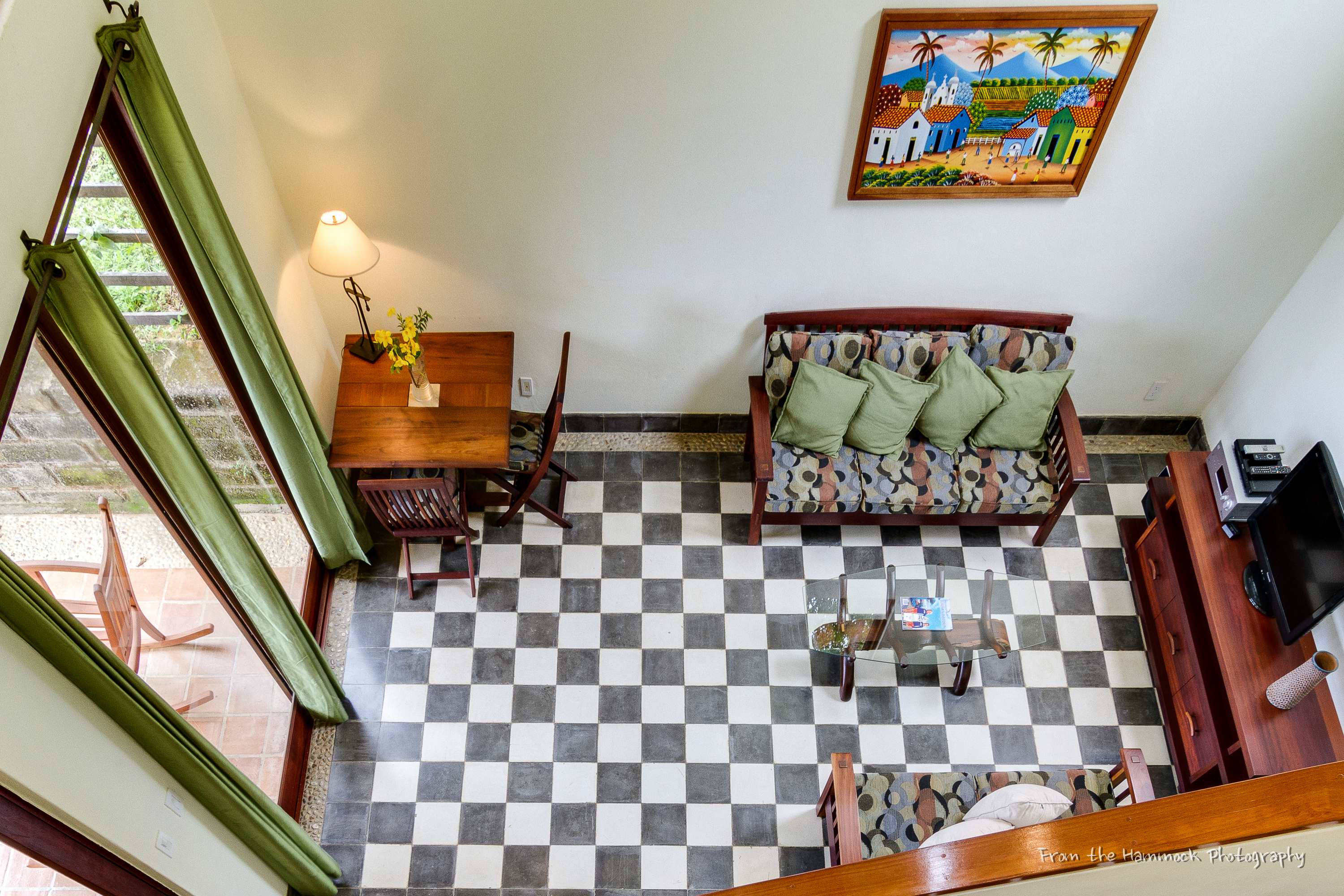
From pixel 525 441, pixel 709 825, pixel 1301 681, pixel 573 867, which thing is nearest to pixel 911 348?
pixel 525 441

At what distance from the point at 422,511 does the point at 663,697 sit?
5.41 ft

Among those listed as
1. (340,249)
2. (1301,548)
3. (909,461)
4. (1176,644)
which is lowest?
(1176,644)

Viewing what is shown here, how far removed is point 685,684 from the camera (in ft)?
15.9

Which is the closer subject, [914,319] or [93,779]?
[93,779]

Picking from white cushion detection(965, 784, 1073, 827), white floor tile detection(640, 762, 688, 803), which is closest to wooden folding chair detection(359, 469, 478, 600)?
white floor tile detection(640, 762, 688, 803)

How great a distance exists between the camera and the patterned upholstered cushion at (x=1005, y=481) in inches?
196

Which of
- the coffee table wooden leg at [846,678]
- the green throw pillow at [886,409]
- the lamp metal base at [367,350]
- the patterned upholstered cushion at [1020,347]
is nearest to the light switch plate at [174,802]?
the lamp metal base at [367,350]

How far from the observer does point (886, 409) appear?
489cm

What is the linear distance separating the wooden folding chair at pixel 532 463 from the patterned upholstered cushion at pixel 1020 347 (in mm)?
2353

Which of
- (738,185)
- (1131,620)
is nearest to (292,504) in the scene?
(738,185)

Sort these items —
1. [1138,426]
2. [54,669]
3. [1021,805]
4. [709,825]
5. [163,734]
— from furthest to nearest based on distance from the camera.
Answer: [1138,426] < [709,825] < [1021,805] < [163,734] < [54,669]

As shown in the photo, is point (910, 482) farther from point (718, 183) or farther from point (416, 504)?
point (416, 504)

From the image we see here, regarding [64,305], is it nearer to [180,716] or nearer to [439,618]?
[180,716]

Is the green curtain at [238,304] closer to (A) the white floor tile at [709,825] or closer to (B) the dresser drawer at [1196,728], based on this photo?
(A) the white floor tile at [709,825]
